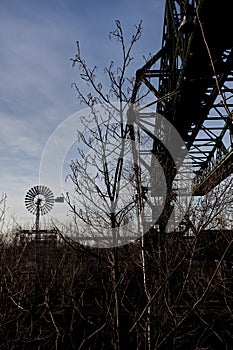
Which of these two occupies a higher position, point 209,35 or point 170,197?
point 209,35

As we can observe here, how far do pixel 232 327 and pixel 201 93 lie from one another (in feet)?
17.0

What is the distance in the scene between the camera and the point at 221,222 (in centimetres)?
630

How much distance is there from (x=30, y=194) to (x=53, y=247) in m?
10.6

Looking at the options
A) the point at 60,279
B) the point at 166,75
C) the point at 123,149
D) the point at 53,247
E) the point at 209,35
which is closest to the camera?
the point at 123,149

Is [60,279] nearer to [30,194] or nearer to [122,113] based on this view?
[122,113]

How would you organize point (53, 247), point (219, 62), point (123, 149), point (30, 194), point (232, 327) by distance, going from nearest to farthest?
point (123, 149), point (219, 62), point (232, 327), point (53, 247), point (30, 194)

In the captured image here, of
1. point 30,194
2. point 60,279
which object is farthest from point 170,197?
point 30,194

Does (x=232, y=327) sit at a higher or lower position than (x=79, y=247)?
lower

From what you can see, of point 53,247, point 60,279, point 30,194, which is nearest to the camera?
point 60,279

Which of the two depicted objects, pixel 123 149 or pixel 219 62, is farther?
pixel 219 62

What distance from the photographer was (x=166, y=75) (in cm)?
772

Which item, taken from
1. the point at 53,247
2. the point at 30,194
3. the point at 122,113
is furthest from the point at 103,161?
the point at 30,194

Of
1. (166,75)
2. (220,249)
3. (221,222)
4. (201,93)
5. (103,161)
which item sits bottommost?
(220,249)

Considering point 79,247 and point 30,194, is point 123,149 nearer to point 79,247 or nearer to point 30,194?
point 79,247
